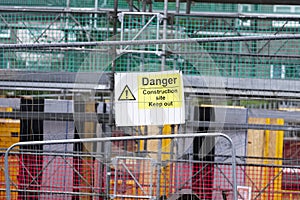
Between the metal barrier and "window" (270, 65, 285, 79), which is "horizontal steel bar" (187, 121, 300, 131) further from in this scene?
"window" (270, 65, 285, 79)

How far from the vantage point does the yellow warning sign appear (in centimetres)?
688

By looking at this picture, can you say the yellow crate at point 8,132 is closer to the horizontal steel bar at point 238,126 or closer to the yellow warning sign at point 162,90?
the horizontal steel bar at point 238,126

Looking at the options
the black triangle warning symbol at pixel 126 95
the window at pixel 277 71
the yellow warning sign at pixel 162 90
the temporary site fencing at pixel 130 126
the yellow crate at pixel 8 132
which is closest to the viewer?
the yellow warning sign at pixel 162 90

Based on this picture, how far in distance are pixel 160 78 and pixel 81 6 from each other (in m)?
8.23

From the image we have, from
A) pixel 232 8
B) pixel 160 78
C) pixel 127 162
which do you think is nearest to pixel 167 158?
pixel 127 162

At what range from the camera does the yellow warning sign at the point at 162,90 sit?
688cm

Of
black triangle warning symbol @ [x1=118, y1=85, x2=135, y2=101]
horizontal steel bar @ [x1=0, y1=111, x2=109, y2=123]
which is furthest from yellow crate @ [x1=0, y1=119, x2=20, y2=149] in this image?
black triangle warning symbol @ [x1=118, y1=85, x2=135, y2=101]

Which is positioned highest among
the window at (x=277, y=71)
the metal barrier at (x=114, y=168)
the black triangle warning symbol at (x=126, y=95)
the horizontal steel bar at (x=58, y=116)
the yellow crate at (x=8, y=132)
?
the window at (x=277, y=71)

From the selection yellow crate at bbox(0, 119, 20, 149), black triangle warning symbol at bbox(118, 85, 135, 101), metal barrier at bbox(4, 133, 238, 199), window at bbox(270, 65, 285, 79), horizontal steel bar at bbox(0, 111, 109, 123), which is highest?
window at bbox(270, 65, 285, 79)

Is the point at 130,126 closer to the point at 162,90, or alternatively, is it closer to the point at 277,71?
the point at 162,90

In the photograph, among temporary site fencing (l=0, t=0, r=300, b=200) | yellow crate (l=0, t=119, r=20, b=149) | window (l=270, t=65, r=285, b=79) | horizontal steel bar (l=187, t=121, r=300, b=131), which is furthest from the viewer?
window (l=270, t=65, r=285, b=79)

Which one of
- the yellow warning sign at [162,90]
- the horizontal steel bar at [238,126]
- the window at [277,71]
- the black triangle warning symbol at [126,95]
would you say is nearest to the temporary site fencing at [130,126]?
the horizontal steel bar at [238,126]

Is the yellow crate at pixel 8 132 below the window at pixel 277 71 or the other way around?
below

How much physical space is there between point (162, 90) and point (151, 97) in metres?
0.17
